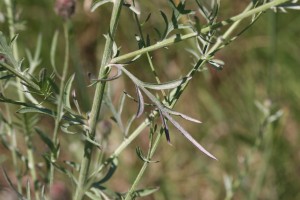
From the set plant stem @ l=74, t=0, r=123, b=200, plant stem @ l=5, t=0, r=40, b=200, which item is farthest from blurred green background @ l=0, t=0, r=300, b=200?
plant stem @ l=74, t=0, r=123, b=200

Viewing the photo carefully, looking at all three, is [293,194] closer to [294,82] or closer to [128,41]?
[294,82]

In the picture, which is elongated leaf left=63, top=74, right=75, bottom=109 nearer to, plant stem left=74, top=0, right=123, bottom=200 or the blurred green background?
plant stem left=74, top=0, right=123, bottom=200

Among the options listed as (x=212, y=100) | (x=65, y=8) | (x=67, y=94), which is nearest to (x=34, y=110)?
(x=67, y=94)

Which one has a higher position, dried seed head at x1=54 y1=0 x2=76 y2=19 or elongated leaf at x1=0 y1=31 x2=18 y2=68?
elongated leaf at x1=0 y1=31 x2=18 y2=68

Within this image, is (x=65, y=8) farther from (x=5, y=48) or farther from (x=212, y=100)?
(x=212, y=100)

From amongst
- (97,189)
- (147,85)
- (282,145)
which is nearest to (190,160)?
(282,145)
